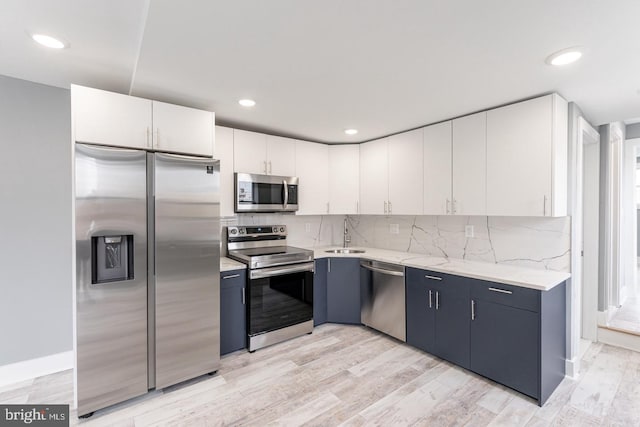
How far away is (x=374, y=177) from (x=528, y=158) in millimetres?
1709

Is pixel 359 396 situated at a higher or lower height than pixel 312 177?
lower

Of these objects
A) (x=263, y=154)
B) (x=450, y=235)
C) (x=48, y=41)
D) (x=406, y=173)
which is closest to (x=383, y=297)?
(x=450, y=235)

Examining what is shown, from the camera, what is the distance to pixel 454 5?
1354mm

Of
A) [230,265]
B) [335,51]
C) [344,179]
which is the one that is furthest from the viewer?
[344,179]

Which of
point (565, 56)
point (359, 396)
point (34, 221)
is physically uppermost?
point (565, 56)

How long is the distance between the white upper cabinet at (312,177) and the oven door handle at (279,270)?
0.72 meters

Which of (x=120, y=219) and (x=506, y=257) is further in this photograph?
(x=506, y=257)

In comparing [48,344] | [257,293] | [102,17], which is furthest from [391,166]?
[48,344]

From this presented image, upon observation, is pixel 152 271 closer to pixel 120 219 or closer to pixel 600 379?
pixel 120 219

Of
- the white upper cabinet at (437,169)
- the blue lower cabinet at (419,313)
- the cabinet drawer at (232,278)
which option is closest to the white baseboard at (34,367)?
the cabinet drawer at (232,278)

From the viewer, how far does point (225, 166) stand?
3.07 meters

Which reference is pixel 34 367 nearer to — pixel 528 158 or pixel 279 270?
pixel 279 270

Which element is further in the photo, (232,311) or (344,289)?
(344,289)

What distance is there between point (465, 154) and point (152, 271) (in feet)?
9.59
